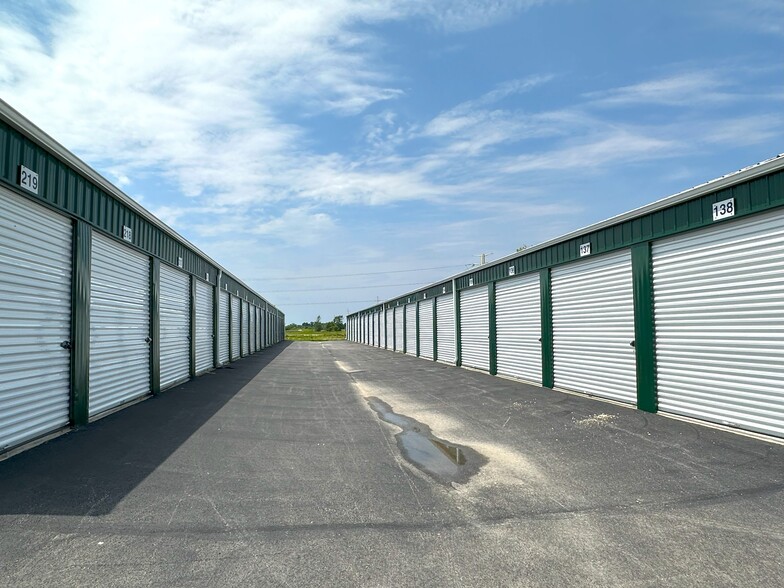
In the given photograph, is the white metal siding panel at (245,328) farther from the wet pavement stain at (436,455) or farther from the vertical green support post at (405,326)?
the wet pavement stain at (436,455)

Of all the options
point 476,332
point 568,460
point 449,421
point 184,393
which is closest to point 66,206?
point 184,393

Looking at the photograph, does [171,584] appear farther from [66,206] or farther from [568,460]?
[66,206]

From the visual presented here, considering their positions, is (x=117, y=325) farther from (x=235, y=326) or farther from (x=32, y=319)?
(x=235, y=326)

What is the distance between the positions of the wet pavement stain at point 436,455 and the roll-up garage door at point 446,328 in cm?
1371

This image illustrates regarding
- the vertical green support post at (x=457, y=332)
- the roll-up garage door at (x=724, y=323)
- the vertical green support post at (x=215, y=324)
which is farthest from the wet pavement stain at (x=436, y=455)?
the vertical green support post at (x=215, y=324)

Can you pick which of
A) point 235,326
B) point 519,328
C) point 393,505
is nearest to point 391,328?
point 235,326

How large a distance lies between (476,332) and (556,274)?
20.9 feet

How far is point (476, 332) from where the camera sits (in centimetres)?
1925

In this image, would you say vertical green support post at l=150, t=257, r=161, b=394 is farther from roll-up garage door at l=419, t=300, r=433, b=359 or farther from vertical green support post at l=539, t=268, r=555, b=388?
roll-up garage door at l=419, t=300, r=433, b=359

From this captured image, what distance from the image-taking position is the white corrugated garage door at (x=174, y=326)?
517 inches

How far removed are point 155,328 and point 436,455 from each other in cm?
901

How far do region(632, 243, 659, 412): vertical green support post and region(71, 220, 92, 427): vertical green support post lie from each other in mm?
10929

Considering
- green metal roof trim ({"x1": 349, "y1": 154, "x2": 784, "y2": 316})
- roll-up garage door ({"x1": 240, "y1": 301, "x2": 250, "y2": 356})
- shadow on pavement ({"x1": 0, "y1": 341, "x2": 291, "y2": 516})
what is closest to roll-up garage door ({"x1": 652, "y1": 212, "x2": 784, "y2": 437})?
green metal roof trim ({"x1": 349, "y1": 154, "x2": 784, "y2": 316})

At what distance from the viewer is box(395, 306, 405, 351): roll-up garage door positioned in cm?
3459
